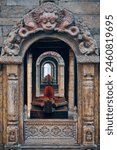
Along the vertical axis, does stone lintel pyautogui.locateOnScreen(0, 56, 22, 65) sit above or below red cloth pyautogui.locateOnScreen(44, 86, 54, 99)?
above

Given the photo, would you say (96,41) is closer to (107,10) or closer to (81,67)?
(81,67)

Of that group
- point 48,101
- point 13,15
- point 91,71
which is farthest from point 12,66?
point 48,101

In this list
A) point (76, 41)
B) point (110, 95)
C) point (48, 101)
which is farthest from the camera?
point (48, 101)

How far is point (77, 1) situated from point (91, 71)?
1515 mm

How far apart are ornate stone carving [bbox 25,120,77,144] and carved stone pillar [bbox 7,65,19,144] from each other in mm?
381

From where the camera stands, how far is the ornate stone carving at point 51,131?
28.5 ft

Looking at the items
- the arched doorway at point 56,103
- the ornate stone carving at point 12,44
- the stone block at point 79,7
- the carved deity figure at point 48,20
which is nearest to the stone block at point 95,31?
the stone block at point 79,7

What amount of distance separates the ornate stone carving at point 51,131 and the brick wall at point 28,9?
196cm

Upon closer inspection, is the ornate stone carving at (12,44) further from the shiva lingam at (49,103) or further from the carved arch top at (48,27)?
the shiva lingam at (49,103)

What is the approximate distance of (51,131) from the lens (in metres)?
8.82

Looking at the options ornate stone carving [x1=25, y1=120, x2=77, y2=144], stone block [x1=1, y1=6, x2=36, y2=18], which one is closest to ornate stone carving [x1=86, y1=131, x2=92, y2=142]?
ornate stone carving [x1=25, y1=120, x2=77, y2=144]

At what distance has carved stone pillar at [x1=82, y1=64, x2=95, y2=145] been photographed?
8.25 m

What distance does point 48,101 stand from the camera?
439 inches

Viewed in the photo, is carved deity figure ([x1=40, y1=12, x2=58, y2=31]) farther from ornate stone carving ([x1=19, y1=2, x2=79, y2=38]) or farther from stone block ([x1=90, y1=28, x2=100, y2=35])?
stone block ([x1=90, y1=28, x2=100, y2=35])
